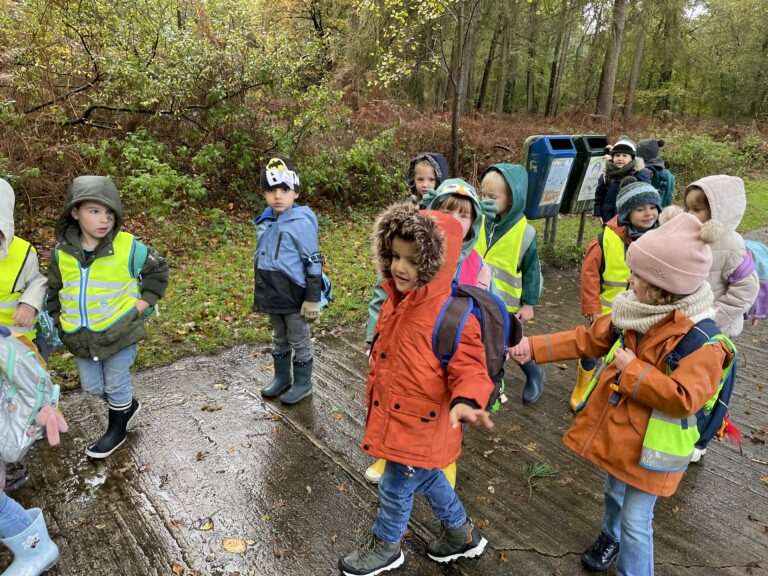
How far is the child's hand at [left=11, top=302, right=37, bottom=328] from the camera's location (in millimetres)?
2980

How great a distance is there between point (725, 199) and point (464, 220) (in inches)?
65.0

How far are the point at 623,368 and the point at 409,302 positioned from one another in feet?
3.21

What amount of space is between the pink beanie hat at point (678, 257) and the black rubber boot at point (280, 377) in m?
2.85

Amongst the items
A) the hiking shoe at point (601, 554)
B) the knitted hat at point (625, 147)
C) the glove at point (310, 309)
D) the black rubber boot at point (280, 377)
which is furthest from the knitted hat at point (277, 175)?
the knitted hat at point (625, 147)

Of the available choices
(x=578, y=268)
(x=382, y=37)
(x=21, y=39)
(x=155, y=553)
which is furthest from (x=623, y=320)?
(x=382, y=37)

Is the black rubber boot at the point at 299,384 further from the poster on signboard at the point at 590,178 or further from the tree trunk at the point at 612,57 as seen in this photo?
the tree trunk at the point at 612,57

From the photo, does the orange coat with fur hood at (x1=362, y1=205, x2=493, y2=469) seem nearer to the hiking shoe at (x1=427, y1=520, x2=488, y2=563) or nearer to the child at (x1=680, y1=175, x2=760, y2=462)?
the hiking shoe at (x1=427, y1=520, x2=488, y2=563)

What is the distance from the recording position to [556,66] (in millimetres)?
30969

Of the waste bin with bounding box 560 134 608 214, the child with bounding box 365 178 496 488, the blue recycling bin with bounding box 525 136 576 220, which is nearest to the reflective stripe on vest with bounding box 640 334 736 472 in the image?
the child with bounding box 365 178 496 488

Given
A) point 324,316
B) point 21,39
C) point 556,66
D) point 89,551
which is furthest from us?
point 556,66

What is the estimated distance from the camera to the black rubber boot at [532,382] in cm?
438

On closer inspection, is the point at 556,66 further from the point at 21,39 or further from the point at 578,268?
the point at 21,39

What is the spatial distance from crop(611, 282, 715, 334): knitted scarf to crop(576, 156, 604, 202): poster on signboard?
561cm

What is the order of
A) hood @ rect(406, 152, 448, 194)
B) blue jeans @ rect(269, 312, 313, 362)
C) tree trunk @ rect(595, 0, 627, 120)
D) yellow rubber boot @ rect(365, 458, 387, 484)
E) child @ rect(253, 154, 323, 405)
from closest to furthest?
yellow rubber boot @ rect(365, 458, 387, 484) → child @ rect(253, 154, 323, 405) → blue jeans @ rect(269, 312, 313, 362) → hood @ rect(406, 152, 448, 194) → tree trunk @ rect(595, 0, 627, 120)
